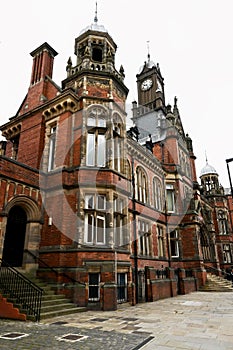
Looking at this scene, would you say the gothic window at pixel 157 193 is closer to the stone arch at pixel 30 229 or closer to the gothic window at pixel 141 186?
the gothic window at pixel 141 186

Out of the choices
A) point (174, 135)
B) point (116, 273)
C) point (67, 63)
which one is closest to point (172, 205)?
point (174, 135)

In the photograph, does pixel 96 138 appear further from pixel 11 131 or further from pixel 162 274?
pixel 162 274

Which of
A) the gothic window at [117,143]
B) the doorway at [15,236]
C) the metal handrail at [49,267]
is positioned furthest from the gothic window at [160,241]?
the doorway at [15,236]

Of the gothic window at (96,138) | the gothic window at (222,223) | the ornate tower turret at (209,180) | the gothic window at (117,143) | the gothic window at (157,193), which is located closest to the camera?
the gothic window at (96,138)

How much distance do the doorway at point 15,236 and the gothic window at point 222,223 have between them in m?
32.7

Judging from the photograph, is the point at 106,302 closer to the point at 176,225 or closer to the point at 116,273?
the point at 116,273

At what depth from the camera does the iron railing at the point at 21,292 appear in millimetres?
8938

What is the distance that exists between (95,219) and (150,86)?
3285 cm

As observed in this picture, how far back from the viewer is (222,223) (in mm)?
39344

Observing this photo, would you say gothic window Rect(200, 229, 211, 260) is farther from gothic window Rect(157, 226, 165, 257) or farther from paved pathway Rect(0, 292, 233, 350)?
paved pathway Rect(0, 292, 233, 350)

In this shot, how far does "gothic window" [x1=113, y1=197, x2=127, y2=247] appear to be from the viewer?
1374 cm

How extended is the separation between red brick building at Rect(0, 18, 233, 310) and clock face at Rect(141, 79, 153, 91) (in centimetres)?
2114

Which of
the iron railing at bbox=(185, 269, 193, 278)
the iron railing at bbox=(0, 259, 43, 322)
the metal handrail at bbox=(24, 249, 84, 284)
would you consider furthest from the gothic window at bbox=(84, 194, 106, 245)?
the iron railing at bbox=(185, 269, 193, 278)

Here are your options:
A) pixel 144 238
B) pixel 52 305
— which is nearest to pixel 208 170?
pixel 144 238
